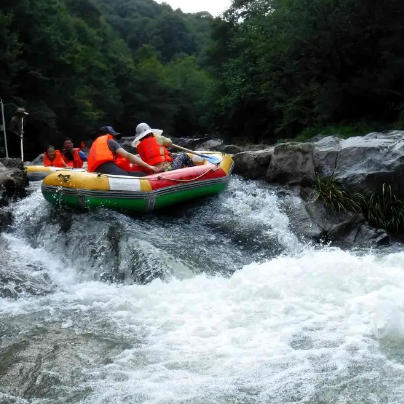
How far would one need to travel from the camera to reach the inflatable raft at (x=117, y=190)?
7547mm

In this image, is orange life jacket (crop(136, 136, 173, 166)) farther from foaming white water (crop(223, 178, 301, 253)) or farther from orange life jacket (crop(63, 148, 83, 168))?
orange life jacket (crop(63, 148, 83, 168))

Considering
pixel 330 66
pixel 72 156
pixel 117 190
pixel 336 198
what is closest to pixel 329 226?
pixel 336 198

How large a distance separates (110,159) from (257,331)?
4.20 metres

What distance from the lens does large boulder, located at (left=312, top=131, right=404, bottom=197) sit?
9023 millimetres

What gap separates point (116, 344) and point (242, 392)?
1260mm

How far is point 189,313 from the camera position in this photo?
524 cm

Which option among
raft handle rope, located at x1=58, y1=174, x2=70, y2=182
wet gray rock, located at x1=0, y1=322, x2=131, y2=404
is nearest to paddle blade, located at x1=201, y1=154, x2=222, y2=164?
raft handle rope, located at x1=58, y1=174, x2=70, y2=182

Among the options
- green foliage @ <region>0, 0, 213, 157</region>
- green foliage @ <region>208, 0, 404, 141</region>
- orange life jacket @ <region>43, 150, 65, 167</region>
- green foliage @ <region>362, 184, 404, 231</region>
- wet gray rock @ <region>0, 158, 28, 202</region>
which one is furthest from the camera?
green foliage @ <region>0, 0, 213, 157</region>

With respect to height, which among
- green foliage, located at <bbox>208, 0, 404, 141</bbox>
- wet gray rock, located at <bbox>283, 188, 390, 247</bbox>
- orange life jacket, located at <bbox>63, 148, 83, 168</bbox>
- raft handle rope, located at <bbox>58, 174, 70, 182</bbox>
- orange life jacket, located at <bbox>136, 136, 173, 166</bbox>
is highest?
green foliage, located at <bbox>208, 0, 404, 141</bbox>

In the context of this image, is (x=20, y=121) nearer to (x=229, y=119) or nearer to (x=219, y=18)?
(x=229, y=119)

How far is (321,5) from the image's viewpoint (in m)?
19.0

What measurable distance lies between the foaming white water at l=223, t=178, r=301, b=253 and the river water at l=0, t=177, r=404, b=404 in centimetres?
4

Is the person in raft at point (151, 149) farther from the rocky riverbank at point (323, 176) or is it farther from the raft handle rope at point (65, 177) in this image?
the rocky riverbank at point (323, 176)

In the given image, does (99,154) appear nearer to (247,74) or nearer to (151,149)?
(151,149)
